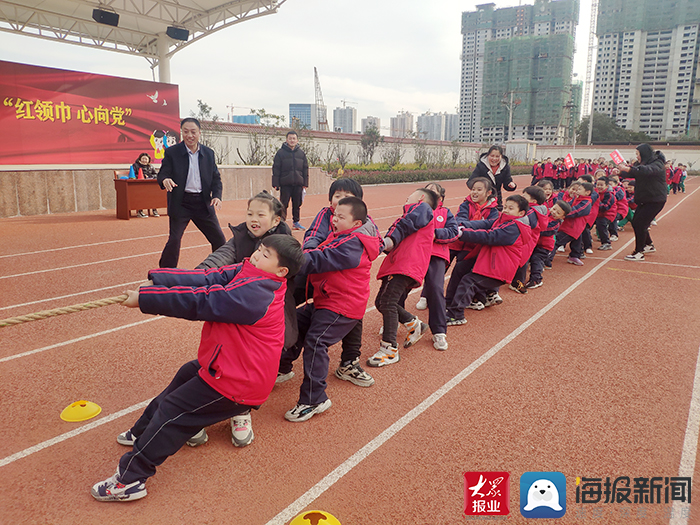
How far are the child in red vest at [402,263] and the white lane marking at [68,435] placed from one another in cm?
181

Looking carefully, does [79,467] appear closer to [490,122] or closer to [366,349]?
[366,349]

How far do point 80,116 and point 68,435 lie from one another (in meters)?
13.5

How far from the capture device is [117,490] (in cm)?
229

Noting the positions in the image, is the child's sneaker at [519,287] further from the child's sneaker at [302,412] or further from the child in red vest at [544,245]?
the child's sneaker at [302,412]

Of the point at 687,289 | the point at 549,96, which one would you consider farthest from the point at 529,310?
the point at 549,96

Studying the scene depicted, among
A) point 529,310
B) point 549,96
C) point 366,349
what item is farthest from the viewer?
point 549,96

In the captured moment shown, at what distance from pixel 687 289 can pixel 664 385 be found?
3.68 metres

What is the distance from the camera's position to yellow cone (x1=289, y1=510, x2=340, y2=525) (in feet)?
7.04

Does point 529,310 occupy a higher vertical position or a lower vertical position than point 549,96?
lower

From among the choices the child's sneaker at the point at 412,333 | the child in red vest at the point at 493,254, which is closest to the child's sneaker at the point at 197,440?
the child's sneaker at the point at 412,333

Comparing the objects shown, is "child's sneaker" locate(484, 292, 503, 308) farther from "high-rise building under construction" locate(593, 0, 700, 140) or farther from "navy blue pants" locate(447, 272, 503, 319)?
"high-rise building under construction" locate(593, 0, 700, 140)

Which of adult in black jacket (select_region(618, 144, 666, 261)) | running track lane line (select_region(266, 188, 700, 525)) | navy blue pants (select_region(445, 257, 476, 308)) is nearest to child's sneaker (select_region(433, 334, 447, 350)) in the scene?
running track lane line (select_region(266, 188, 700, 525))

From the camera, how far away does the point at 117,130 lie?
575 inches

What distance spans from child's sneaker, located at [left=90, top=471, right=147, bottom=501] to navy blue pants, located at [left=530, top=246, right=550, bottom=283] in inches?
225
